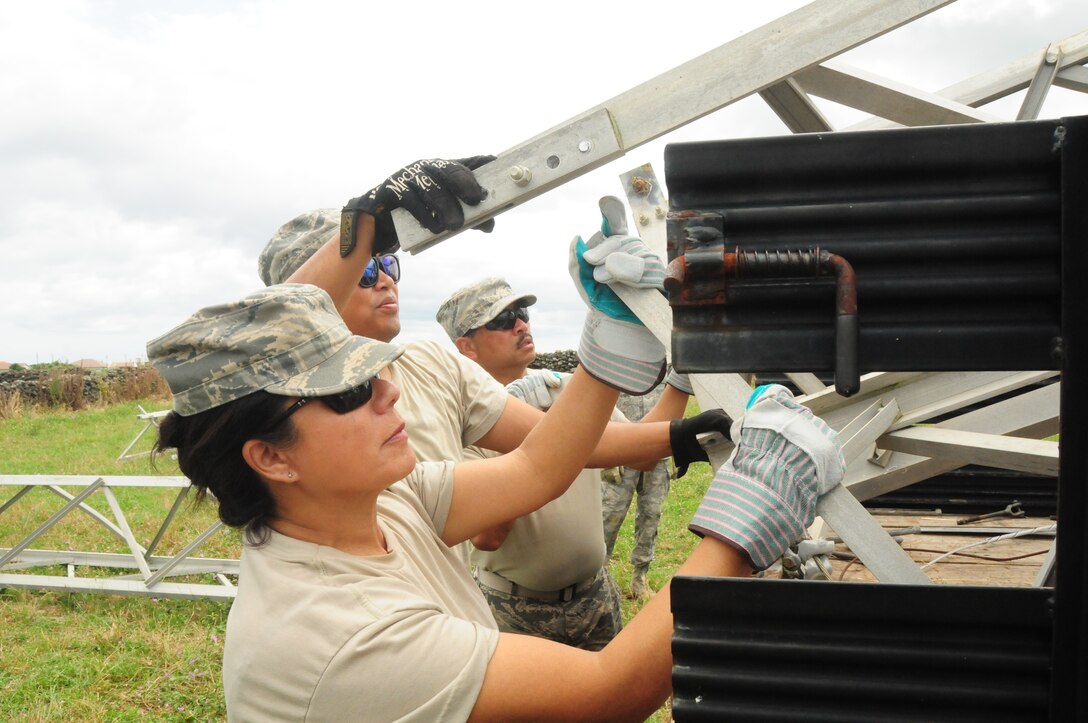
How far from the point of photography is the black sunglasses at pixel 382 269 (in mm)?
2715

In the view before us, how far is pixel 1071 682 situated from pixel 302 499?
124cm

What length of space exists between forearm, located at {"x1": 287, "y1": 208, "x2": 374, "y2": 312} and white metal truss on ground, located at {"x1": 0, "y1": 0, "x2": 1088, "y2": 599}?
406 mm

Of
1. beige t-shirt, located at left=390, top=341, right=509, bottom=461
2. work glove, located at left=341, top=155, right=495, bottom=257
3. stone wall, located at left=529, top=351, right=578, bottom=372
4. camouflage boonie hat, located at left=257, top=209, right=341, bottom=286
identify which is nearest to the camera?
work glove, located at left=341, top=155, right=495, bottom=257

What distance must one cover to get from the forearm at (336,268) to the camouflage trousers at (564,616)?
126cm

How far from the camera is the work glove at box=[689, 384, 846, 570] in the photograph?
1375 millimetres

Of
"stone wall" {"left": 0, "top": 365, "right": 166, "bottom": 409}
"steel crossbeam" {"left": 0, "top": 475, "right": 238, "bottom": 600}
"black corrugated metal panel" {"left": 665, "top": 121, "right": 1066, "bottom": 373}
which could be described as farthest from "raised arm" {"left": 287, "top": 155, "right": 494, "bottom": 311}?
"stone wall" {"left": 0, "top": 365, "right": 166, "bottom": 409}

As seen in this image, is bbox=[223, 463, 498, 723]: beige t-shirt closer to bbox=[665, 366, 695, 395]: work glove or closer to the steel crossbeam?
bbox=[665, 366, 695, 395]: work glove

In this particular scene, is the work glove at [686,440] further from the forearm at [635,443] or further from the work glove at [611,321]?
the work glove at [611,321]

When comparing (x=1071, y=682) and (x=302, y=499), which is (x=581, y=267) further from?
(x=1071, y=682)

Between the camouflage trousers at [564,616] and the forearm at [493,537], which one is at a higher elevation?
the forearm at [493,537]

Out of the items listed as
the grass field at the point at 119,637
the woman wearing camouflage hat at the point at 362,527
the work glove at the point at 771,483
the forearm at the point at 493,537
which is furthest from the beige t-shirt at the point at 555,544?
the work glove at the point at 771,483

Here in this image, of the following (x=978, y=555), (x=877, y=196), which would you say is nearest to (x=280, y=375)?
(x=877, y=196)

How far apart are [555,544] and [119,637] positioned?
3.39 metres

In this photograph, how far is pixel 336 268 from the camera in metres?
2.30
